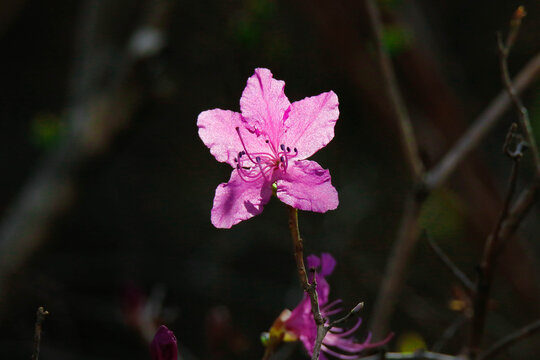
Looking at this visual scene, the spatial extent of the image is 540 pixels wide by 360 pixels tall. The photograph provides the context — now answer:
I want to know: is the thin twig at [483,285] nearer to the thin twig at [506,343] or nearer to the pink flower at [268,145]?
the thin twig at [506,343]

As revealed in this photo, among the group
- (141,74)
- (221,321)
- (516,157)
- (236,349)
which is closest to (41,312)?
(516,157)

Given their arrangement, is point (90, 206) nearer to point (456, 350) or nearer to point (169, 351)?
point (456, 350)

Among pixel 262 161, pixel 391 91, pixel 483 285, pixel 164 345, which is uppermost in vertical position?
pixel 391 91

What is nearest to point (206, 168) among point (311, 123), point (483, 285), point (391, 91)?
point (391, 91)

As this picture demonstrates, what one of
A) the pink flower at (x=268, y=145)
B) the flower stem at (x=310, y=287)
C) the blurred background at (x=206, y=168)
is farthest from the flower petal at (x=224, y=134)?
the blurred background at (x=206, y=168)

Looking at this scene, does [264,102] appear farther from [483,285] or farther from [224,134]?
[483,285]

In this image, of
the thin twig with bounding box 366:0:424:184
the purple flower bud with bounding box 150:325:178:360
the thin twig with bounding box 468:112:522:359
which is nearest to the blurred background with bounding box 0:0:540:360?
the thin twig with bounding box 366:0:424:184

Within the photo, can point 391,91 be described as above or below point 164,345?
above
